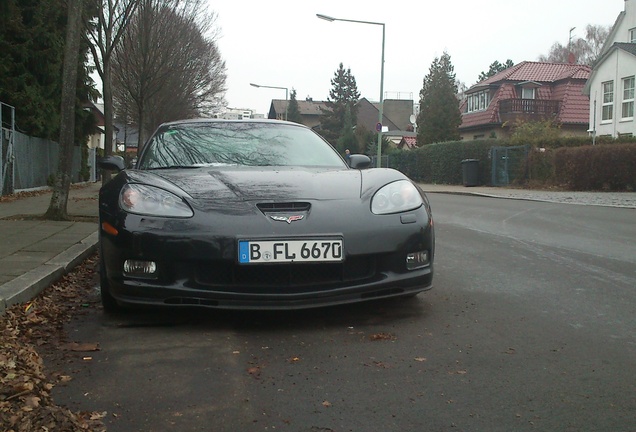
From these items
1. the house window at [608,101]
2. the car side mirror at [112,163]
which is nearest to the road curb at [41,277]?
the car side mirror at [112,163]

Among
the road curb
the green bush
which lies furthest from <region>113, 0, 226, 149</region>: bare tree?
the road curb

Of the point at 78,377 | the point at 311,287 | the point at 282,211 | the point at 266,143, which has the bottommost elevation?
the point at 78,377

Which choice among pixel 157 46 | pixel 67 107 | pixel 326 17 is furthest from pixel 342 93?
pixel 67 107

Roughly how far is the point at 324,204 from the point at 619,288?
8.35ft

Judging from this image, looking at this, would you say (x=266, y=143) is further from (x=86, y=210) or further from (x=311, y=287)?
(x=86, y=210)

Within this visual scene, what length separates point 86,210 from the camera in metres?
12.7

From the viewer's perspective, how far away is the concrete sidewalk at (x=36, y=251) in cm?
470

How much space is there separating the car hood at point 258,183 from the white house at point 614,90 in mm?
29880

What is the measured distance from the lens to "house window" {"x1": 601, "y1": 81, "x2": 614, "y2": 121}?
34.9 metres

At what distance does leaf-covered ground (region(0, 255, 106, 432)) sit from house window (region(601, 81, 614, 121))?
113 feet

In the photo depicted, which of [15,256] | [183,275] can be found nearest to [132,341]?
[183,275]

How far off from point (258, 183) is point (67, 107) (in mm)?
6612

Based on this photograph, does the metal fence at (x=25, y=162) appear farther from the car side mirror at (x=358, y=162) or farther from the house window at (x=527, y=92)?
the house window at (x=527, y=92)

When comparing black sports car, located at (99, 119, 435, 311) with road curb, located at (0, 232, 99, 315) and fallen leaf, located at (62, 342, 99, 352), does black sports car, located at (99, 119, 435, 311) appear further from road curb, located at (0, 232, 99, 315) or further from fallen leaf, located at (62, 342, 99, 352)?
road curb, located at (0, 232, 99, 315)
